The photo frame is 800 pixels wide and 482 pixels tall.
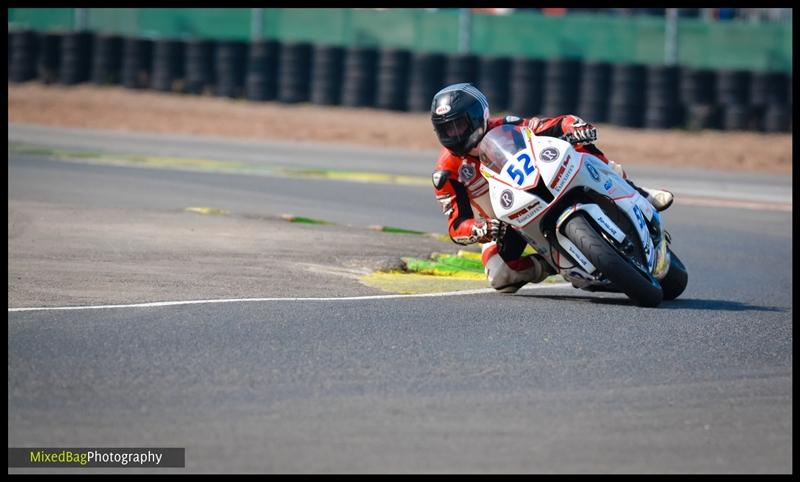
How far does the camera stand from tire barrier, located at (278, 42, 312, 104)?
25703 millimetres

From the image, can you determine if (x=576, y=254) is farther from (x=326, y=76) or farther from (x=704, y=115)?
(x=326, y=76)

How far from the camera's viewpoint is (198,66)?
90.0ft

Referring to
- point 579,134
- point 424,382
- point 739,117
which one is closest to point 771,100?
point 739,117

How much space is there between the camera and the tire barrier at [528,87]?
23.8 m

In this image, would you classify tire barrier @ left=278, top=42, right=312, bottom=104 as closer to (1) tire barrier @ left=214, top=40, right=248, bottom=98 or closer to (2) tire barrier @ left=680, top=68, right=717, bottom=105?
(1) tire barrier @ left=214, top=40, right=248, bottom=98

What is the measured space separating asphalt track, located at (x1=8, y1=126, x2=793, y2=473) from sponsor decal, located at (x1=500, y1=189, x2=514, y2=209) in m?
0.65

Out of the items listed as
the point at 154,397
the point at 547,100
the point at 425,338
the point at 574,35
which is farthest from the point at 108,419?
the point at 574,35

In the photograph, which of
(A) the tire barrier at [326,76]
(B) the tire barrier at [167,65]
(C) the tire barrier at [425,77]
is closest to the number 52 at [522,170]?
(C) the tire barrier at [425,77]

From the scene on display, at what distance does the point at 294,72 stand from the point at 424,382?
2076cm

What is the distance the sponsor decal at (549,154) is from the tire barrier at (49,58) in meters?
23.0

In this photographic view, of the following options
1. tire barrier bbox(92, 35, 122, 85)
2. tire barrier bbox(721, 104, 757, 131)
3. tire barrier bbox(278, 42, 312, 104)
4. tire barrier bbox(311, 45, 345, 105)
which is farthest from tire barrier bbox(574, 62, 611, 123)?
tire barrier bbox(92, 35, 122, 85)

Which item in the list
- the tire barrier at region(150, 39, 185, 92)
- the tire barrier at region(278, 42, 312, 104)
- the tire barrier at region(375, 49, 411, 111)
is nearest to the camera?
the tire barrier at region(375, 49, 411, 111)

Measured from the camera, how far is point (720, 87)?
75.4ft

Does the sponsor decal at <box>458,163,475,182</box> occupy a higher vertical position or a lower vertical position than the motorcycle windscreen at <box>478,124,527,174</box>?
lower
